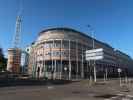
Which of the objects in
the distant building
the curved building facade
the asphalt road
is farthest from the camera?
the distant building

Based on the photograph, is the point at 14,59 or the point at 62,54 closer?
the point at 62,54

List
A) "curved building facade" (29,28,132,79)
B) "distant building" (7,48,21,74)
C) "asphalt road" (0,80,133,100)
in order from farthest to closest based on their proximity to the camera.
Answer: "distant building" (7,48,21,74) → "curved building facade" (29,28,132,79) → "asphalt road" (0,80,133,100)

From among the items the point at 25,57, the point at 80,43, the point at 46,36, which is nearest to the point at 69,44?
the point at 80,43

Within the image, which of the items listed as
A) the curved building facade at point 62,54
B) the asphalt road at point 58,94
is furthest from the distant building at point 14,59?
the asphalt road at point 58,94

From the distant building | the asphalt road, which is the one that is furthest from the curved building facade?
the asphalt road

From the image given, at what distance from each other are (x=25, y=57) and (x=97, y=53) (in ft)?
346

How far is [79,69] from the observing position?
8881cm

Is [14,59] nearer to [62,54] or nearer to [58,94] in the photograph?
[62,54]

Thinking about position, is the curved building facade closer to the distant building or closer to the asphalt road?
the distant building

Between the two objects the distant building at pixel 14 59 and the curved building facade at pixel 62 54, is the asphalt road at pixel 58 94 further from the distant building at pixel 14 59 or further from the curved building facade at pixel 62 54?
the distant building at pixel 14 59

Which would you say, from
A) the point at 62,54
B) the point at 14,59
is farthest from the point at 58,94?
the point at 14,59

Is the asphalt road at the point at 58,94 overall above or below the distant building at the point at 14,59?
below

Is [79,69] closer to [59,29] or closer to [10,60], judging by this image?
[59,29]

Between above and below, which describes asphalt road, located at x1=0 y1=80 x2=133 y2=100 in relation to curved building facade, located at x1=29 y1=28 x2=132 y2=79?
below
